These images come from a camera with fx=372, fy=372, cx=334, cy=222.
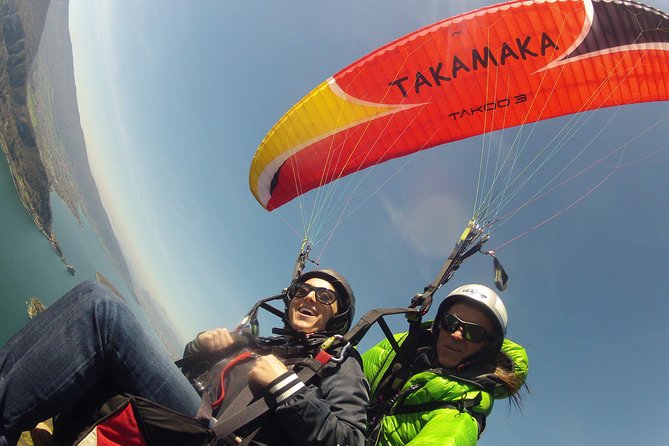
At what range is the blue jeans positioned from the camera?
157 centimetres

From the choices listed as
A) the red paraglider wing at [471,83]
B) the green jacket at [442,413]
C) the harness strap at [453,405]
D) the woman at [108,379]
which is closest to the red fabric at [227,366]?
the woman at [108,379]

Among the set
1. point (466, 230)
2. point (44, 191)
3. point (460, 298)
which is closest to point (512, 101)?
point (466, 230)

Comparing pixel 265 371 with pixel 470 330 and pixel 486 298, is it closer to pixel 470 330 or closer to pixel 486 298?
pixel 470 330

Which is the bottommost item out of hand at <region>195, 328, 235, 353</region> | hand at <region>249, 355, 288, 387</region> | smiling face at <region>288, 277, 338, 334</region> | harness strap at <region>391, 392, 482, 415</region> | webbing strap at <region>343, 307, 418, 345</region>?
harness strap at <region>391, 392, 482, 415</region>

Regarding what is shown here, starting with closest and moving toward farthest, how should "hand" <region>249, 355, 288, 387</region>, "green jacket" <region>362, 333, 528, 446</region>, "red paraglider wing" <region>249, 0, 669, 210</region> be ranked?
"hand" <region>249, 355, 288, 387</region>
"green jacket" <region>362, 333, 528, 446</region>
"red paraglider wing" <region>249, 0, 669, 210</region>

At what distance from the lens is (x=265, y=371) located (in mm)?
2102

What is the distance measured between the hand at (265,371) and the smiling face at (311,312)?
2.88 feet

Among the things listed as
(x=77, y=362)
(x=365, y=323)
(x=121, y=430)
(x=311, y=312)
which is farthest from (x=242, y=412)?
(x=365, y=323)

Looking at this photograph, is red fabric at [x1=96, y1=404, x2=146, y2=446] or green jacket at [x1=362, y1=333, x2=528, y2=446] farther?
green jacket at [x1=362, y1=333, x2=528, y2=446]

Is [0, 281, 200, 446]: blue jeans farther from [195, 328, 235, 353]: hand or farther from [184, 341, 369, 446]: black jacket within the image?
[195, 328, 235, 353]: hand

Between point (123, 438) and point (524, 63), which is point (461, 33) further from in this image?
point (123, 438)

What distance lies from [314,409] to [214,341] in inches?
47.3

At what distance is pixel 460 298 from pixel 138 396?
2892 mm

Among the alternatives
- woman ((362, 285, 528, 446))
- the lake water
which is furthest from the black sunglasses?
the lake water
